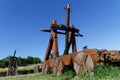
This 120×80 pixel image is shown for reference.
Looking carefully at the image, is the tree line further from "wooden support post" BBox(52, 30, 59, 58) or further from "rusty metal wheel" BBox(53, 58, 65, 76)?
"rusty metal wheel" BBox(53, 58, 65, 76)

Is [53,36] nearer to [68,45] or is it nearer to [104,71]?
[68,45]

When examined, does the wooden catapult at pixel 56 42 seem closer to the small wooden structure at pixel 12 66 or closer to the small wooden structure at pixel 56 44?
the small wooden structure at pixel 56 44

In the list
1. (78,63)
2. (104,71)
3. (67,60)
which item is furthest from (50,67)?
Result: (104,71)

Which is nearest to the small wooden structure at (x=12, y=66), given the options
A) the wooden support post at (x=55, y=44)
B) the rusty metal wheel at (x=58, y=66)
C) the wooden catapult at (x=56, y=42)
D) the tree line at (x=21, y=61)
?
the wooden catapult at (x=56, y=42)

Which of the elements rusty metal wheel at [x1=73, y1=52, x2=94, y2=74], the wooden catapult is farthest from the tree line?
rusty metal wheel at [x1=73, y1=52, x2=94, y2=74]

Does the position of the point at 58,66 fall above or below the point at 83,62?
below

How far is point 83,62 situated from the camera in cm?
898

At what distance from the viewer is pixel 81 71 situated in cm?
906

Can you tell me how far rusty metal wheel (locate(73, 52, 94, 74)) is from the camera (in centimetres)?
867

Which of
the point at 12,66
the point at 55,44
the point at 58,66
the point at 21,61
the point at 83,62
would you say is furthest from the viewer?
the point at 21,61

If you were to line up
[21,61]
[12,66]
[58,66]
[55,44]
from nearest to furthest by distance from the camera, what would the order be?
[58,66] → [55,44] → [12,66] → [21,61]

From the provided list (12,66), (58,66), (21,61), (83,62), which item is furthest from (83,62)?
(21,61)

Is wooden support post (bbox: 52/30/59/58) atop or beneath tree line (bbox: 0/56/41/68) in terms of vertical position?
atop

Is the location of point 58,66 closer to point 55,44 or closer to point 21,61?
point 55,44
